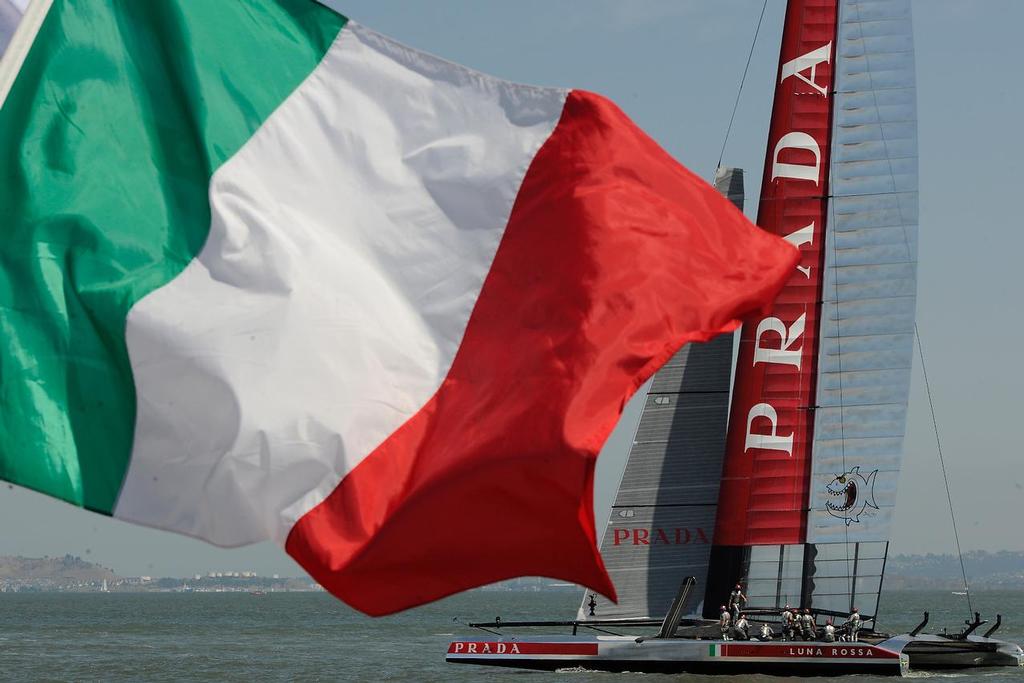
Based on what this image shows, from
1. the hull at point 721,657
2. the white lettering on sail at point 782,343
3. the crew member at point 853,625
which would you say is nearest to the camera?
the hull at point 721,657

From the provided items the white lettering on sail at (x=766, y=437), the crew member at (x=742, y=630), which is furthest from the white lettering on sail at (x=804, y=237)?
the crew member at (x=742, y=630)

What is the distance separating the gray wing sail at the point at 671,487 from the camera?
28203 millimetres

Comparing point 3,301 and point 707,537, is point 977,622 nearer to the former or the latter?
point 707,537

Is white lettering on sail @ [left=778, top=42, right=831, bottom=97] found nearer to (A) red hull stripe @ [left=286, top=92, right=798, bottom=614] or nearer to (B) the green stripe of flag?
(A) red hull stripe @ [left=286, top=92, right=798, bottom=614]

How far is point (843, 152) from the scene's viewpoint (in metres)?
27.1

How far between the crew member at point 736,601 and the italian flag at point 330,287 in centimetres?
1804

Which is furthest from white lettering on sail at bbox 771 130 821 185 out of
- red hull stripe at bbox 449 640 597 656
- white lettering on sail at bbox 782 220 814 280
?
red hull stripe at bbox 449 640 597 656

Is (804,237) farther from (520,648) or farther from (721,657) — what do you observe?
(520,648)

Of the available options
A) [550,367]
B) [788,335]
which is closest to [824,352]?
[788,335]

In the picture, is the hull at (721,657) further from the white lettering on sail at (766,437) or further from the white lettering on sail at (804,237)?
the white lettering on sail at (804,237)

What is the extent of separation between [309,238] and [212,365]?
88cm

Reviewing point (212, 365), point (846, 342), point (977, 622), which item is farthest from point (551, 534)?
point (977, 622)

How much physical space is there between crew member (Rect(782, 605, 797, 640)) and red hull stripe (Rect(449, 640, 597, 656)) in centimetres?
294

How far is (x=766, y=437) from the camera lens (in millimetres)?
27625
